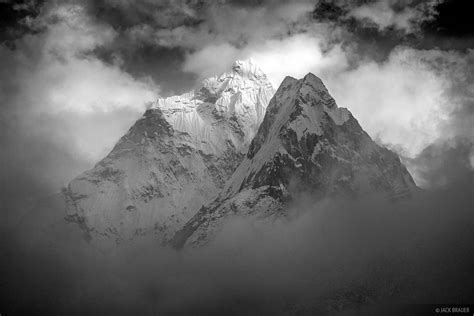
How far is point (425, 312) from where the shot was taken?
7830 inches

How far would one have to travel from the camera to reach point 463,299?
19962 cm

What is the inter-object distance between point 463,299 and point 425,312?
11288 millimetres
